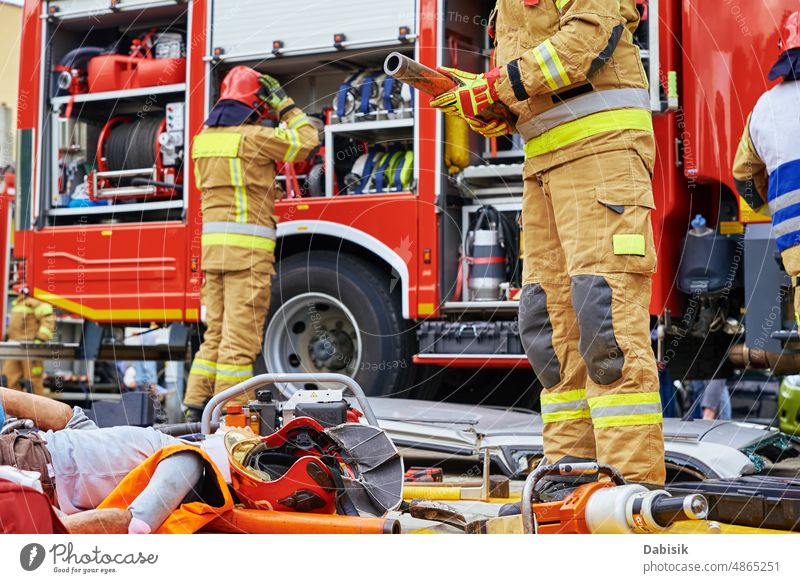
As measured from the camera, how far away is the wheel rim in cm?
724

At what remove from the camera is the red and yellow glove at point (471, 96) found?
394 cm

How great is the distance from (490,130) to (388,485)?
4.97 feet

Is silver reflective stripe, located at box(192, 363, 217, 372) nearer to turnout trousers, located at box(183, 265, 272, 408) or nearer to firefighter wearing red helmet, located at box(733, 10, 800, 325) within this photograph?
turnout trousers, located at box(183, 265, 272, 408)

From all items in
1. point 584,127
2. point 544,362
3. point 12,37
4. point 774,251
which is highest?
point 12,37

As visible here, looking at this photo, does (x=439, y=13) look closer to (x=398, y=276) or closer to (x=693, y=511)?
(x=398, y=276)

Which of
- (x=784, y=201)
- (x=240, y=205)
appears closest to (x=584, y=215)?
(x=784, y=201)

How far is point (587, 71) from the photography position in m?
3.81

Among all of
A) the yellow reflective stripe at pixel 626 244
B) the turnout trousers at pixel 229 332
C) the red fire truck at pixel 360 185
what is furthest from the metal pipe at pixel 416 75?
the turnout trousers at pixel 229 332

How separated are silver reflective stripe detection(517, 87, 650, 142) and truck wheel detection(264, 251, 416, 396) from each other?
3.13m

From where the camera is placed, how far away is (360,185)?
23.4 ft

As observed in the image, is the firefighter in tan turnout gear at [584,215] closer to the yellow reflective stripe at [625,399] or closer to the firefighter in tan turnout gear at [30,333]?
the yellow reflective stripe at [625,399]

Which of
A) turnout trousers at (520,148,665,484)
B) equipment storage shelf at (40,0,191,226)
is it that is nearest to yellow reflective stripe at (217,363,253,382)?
equipment storage shelf at (40,0,191,226)

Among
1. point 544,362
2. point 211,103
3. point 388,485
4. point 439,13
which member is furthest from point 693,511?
point 211,103

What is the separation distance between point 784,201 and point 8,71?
300 inches
